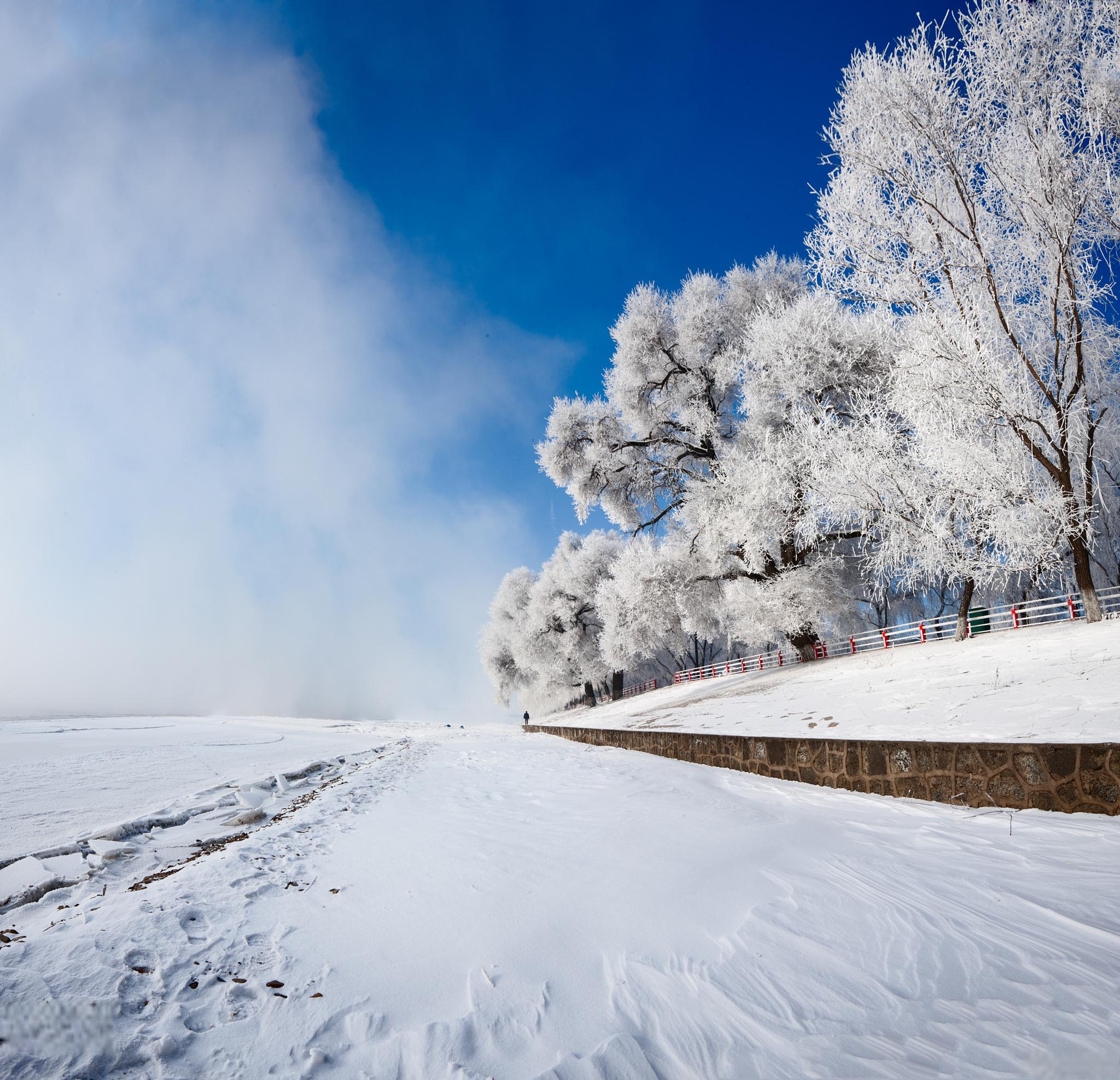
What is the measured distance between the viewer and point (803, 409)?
16734 millimetres

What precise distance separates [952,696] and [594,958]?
282 inches

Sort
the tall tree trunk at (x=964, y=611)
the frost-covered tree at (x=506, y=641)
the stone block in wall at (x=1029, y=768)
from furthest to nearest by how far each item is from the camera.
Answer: the frost-covered tree at (x=506, y=641), the tall tree trunk at (x=964, y=611), the stone block in wall at (x=1029, y=768)

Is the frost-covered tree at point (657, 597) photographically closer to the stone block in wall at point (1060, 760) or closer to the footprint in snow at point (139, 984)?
the stone block in wall at point (1060, 760)

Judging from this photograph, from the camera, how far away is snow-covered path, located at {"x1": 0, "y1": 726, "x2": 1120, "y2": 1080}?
167 centimetres

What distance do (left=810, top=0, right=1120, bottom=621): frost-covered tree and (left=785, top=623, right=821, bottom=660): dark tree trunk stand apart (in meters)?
7.47

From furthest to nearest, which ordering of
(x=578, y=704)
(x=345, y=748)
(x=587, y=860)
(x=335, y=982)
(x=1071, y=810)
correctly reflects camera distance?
1. (x=578, y=704)
2. (x=345, y=748)
3. (x=1071, y=810)
4. (x=587, y=860)
5. (x=335, y=982)

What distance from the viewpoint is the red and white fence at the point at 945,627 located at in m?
14.6

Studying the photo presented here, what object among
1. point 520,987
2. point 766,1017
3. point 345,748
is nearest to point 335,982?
point 520,987

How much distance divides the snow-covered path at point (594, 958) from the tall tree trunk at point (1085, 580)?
30.2 feet

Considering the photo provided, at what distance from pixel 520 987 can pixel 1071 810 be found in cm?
430

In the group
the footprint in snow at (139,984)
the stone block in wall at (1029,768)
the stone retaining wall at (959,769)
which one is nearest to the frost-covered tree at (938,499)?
the stone retaining wall at (959,769)

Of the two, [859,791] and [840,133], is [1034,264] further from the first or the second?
[859,791]

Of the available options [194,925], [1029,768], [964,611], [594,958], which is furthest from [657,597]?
[194,925]

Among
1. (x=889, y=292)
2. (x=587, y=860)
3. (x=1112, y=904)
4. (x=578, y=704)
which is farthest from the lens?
(x=578, y=704)
